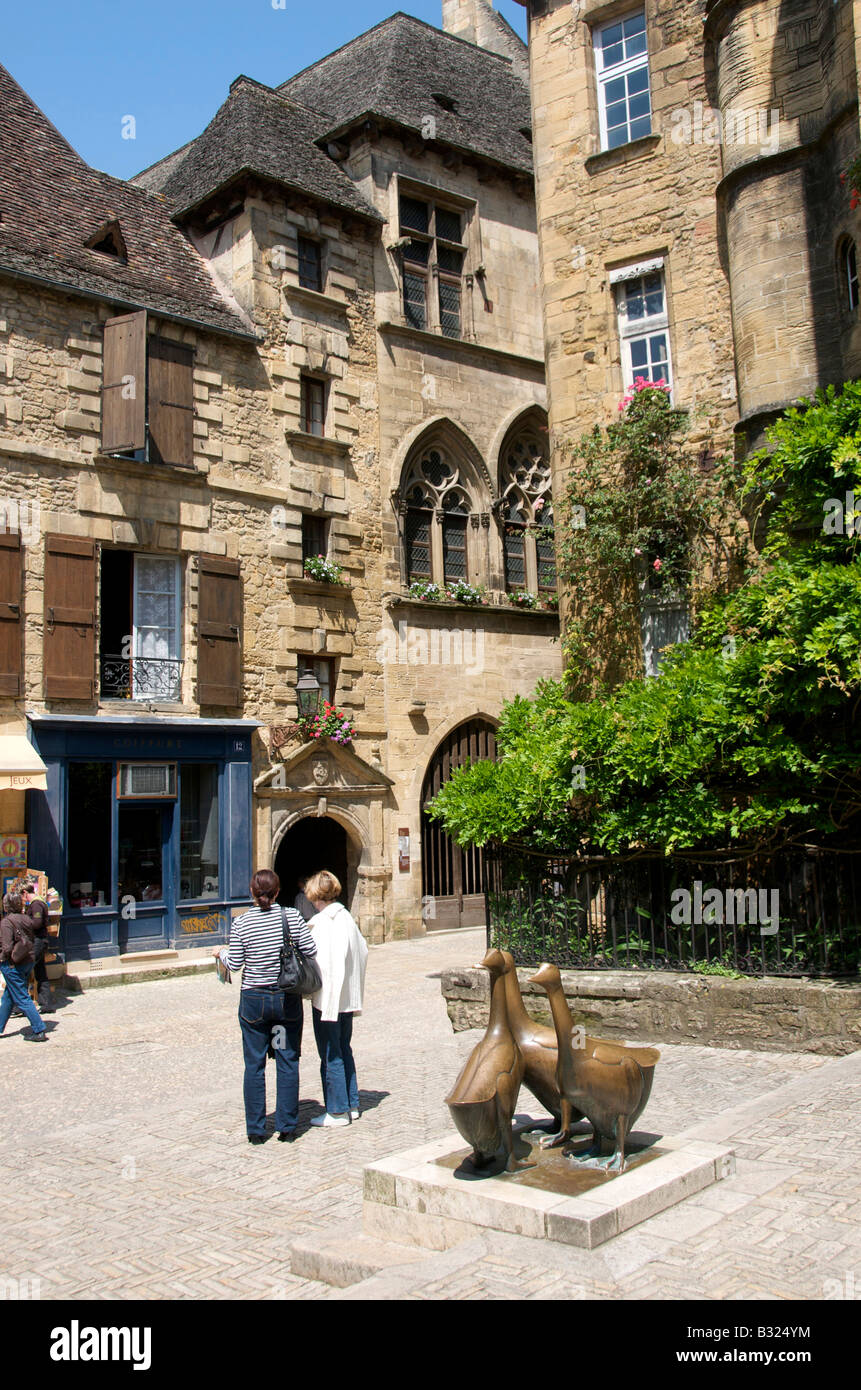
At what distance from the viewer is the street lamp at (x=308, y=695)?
1739 cm

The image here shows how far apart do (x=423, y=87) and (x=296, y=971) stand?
66.0 feet

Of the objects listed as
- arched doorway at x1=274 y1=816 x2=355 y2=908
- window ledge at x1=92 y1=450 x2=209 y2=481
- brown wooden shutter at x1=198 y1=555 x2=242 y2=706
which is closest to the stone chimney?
window ledge at x1=92 y1=450 x2=209 y2=481

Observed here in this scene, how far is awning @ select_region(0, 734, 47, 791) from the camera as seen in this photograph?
44.3 ft

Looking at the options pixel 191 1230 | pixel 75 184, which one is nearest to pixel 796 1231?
pixel 191 1230

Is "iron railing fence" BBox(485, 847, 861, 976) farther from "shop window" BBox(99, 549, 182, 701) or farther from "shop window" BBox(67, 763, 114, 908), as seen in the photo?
"shop window" BBox(99, 549, 182, 701)

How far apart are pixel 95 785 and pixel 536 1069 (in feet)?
36.2

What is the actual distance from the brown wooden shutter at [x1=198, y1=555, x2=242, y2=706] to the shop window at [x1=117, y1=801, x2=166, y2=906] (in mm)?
1756

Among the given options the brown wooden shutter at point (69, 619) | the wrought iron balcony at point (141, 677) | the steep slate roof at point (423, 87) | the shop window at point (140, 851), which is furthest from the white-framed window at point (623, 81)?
the shop window at point (140, 851)

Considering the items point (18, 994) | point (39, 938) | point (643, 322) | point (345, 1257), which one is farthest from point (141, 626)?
point (345, 1257)

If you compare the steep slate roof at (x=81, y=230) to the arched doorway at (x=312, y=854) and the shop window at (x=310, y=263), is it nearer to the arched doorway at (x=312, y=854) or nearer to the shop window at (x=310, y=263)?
the shop window at (x=310, y=263)

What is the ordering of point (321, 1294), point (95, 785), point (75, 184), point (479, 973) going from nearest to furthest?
1. point (321, 1294)
2. point (479, 973)
3. point (95, 785)
4. point (75, 184)

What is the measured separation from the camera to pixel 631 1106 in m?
5.12

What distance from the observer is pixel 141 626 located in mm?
16047
